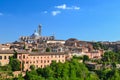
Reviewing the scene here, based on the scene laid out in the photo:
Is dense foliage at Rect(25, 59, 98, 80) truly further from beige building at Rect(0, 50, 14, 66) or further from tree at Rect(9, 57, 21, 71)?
beige building at Rect(0, 50, 14, 66)

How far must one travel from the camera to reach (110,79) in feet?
75.7

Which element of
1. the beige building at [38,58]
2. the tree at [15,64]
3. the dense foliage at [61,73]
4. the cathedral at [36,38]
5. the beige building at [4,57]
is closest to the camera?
the dense foliage at [61,73]

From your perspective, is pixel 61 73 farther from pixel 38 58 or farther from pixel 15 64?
pixel 38 58

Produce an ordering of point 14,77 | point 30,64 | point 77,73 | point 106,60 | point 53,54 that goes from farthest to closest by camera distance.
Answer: point 106,60, point 53,54, point 30,64, point 77,73, point 14,77

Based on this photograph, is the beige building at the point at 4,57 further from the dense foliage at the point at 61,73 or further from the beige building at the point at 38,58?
the dense foliage at the point at 61,73

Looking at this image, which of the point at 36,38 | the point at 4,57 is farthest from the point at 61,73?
the point at 36,38

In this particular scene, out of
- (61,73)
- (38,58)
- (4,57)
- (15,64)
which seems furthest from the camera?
(38,58)

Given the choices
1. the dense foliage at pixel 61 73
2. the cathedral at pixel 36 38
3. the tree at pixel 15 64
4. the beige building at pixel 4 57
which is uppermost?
the cathedral at pixel 36 38

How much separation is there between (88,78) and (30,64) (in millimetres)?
5926

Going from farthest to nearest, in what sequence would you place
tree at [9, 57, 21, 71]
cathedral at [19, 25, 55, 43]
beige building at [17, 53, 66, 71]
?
cathedral at [19, 25, 55, 43] < beige building at [17, 53, 66, 71] < tree at [9, 57, 21, 71]

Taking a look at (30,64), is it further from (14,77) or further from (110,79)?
(110,79)

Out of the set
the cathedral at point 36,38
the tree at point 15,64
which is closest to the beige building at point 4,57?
the tree at point 15,64

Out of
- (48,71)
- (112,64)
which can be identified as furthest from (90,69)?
(48,71)

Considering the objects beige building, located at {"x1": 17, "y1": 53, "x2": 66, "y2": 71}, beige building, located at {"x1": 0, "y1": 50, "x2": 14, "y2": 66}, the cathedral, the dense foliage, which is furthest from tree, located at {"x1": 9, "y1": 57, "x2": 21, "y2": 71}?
the cathedral
